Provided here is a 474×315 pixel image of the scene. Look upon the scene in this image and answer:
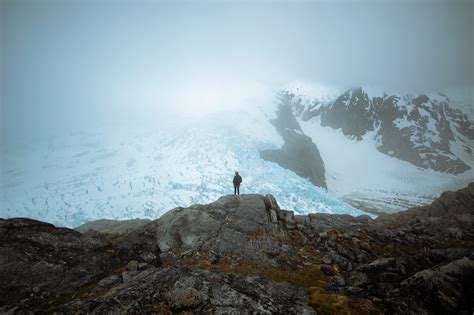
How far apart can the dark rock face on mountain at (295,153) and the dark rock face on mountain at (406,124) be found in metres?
73.1

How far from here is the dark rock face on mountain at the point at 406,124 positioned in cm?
12996

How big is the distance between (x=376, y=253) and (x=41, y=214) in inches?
1641

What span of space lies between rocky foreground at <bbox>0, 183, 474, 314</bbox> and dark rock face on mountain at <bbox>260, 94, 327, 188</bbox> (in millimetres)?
46121

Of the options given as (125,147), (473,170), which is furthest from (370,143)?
(125,147)

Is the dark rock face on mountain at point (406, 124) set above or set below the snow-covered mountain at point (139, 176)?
above

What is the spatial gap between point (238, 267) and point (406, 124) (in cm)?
17092

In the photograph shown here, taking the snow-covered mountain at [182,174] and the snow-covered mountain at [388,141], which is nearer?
the snow-covered mountain at [182,174]

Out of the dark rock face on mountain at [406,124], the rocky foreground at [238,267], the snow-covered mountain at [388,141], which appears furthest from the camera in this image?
the dark rock face on mountain at [406,124]

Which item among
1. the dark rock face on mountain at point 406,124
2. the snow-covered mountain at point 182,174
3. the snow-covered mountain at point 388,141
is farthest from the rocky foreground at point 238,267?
the dark rock face on mountain at point 406,124

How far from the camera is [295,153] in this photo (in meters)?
73.1

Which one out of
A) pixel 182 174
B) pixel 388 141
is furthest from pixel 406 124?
pixel 182 174

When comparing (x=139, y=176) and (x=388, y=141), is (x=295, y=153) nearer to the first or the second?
(x=139, y=176)

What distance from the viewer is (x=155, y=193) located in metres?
37.3

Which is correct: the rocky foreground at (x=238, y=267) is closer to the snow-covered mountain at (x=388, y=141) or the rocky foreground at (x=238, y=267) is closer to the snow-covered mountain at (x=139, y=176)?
the snow-covered mountain at (x=139, y=176)
